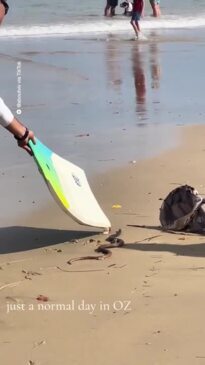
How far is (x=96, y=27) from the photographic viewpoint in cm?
2195

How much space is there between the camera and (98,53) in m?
15.2

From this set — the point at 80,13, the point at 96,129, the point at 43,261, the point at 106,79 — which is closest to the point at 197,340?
the point at 43,261

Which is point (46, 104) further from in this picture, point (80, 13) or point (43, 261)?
point (80, 13)

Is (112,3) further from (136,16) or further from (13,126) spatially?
(13,126)

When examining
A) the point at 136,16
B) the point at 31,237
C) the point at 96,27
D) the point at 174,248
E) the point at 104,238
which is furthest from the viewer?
the point at 96,27

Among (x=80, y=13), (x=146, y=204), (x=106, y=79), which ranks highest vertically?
(x=146, y=204)

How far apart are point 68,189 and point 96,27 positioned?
17342 millimetres

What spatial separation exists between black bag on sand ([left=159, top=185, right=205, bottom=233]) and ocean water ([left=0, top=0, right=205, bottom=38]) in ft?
47.6

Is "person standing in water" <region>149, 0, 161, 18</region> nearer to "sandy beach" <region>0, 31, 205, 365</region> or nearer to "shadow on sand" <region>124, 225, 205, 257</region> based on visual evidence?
"sandy beach" <region>0, 31, 205, 365</region>

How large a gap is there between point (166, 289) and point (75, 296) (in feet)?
1.43

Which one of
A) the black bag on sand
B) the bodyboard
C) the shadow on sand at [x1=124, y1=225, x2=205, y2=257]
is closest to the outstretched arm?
the bodyboard

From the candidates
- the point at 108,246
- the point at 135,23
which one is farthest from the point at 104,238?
the point at 135,23

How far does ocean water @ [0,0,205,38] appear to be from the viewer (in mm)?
20719

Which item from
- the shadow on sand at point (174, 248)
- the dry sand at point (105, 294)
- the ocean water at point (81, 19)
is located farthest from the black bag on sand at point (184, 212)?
the ocean water at point (81, 19)
